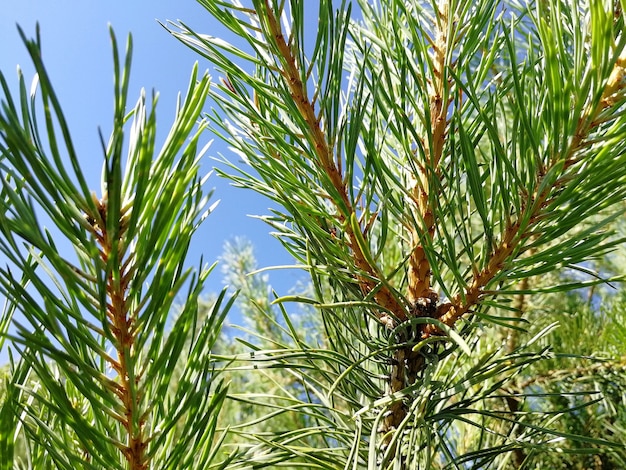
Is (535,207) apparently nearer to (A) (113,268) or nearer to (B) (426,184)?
(B) (426,184)

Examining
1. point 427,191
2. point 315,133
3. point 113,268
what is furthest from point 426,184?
point 113,268

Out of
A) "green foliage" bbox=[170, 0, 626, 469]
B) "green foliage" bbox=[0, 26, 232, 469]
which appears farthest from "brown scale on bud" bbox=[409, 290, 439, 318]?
"green foliage" bbox=[0, 26, 232, 469]

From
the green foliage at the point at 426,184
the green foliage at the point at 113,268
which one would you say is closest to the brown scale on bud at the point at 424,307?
the green foliage at the point at 426,184

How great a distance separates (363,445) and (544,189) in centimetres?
25

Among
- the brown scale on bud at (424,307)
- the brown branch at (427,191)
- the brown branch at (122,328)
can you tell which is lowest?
the brown branch at (122,328)

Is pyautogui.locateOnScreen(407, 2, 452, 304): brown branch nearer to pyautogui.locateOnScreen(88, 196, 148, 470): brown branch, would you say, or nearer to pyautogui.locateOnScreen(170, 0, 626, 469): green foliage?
→ pyautogui.locateOnScreen(170, 0, 626, 469): green foliage

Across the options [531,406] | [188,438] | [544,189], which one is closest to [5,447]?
[188,438]

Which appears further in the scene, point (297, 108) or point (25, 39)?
point (297, 108)

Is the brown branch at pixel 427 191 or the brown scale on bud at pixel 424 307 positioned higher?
the brown branch at pixel 427 191

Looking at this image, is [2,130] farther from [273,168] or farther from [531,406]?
[531,406]

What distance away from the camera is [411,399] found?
1.35 ft

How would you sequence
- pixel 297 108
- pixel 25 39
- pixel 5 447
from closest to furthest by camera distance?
pixel 25 39, pixel 5 447, pixel 297 108

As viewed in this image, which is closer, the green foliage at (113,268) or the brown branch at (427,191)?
the green foliage at (113,268)

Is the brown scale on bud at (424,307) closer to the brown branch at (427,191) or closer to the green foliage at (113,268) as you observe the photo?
the brown branch at (427,191)
